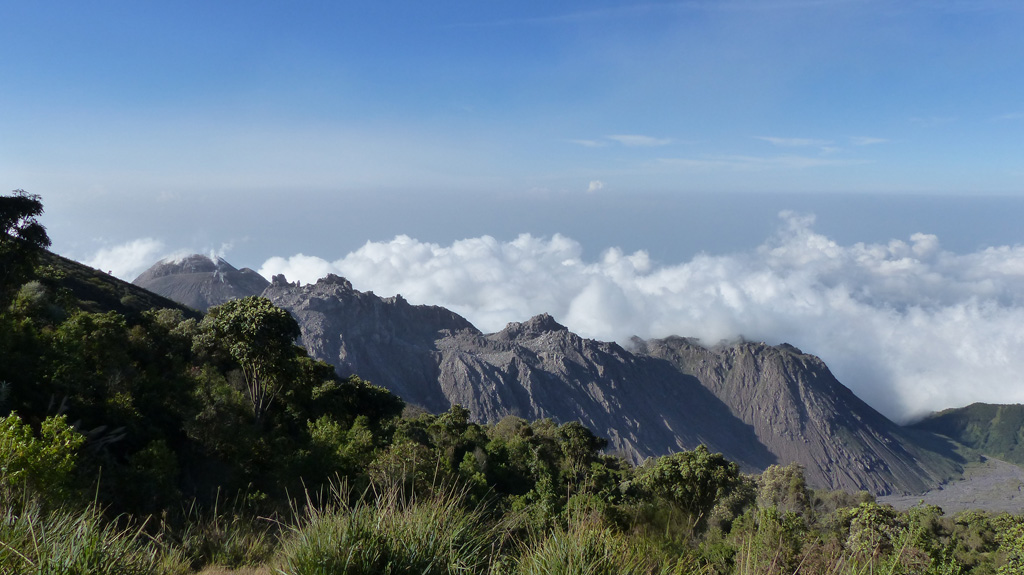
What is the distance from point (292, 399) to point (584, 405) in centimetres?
15282

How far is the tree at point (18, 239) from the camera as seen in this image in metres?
23.3

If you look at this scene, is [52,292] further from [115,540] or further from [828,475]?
[828,475]

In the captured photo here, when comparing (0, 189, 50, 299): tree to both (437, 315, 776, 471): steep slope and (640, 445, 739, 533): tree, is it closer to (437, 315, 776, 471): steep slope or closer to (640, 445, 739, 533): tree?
(640, 445, 739, 533): tree

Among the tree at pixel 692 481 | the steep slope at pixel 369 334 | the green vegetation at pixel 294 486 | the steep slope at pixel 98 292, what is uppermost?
the steep slope at pixel 98 292

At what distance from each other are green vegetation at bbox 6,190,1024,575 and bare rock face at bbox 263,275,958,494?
12540cm

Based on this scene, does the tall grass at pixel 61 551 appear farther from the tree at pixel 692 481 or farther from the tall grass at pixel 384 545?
the tree at pixel 692 481

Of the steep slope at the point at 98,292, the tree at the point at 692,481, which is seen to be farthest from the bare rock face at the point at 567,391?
the tree at the point at 692,481

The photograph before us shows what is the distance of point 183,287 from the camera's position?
189 m

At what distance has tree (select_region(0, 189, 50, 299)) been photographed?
918 inches

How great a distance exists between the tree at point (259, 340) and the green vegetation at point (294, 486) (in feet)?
0.25

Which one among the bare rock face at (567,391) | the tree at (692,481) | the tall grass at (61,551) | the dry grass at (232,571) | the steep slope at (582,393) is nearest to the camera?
the tall grass at (61,551)

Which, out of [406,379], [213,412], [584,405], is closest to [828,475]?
[584,405]

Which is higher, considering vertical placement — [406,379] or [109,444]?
[109,444]

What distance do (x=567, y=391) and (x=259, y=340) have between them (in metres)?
157
